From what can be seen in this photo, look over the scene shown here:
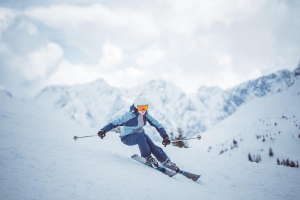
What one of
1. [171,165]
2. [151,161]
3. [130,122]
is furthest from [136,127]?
[171,165]

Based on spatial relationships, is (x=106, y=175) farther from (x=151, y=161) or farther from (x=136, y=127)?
(x=136, y=127)

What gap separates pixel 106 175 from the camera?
146 inches

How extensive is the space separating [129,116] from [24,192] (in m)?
3.07

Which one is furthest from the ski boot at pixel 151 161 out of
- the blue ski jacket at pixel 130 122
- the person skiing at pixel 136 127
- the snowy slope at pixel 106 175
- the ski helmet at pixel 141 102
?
the ski helmet at pixel 141 102

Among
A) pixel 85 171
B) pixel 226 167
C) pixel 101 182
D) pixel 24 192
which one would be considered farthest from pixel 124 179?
pixel 226 167

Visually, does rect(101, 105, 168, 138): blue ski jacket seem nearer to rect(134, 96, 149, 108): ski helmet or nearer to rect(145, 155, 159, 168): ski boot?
rect(134, 96, 149, 108): ski helmet

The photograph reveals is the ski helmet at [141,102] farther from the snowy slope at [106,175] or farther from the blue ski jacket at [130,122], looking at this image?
A: the snowy slope at [106,175]

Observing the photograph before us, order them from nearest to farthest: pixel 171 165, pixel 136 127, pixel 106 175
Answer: pixel 106 175
pixel 171 165
pixel 136 127

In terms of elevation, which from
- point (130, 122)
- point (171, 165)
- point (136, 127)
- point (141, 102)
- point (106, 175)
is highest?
point (141, 102)

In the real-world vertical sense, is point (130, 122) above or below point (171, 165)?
Result: above

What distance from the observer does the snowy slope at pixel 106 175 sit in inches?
117

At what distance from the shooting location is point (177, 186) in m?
3.86

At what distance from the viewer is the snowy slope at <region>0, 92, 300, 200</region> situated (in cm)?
296

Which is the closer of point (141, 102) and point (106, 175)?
point (106, 175)
